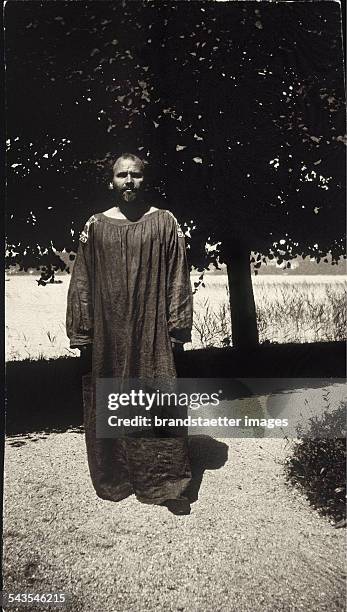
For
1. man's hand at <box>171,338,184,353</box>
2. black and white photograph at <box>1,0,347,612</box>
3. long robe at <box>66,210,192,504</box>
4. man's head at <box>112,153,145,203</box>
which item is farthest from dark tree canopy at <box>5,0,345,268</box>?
man's hand at <box>171,338,184,353</box>

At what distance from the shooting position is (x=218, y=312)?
13.7 feet

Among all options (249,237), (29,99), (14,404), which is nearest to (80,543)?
(14,404)

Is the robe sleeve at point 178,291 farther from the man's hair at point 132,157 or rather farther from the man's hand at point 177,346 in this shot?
the man's hair at point 132,157

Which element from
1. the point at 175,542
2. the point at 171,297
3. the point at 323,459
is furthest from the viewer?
the point at 323,459

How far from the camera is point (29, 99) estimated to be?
4.10m

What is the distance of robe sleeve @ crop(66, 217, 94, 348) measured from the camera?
3934mm

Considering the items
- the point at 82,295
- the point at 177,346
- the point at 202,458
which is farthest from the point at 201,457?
the point at 82,295

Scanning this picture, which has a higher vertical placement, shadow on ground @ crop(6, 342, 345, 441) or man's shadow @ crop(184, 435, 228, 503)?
shadow on ground @ crop(6, 342, 345, 441)

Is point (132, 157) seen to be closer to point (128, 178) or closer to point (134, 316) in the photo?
point (128, 178)

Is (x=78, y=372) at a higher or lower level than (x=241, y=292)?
lower

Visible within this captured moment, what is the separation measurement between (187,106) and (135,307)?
1.53 m

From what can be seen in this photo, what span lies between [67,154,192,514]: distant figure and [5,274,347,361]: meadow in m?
0.20

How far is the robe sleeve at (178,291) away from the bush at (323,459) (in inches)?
44.2

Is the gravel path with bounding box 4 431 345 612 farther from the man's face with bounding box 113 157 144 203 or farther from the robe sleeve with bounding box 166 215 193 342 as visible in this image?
the man's face with bounding box 113 157 144 203
